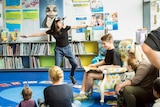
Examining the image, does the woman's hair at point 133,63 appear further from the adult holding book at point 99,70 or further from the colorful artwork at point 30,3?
the colorful artwork at point 30,3

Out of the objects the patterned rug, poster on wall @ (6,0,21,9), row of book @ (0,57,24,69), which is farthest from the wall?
the patterned rug

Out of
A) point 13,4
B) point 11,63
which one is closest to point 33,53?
point 11,63

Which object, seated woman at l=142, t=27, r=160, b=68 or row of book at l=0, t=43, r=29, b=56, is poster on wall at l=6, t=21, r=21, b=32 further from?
seated woman at l=142, t=27, r=160, b=68

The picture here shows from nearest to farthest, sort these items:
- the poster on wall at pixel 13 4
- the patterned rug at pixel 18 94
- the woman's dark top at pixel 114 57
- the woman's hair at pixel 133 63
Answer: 1. the woman's hair at pixel 133 63
2. the patterned rug at pixel 18 94
3. the woman's dark top at pixel 114 57
4. the poster on wall at pixel 13 4

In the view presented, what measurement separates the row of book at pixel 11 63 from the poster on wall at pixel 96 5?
2.15 m

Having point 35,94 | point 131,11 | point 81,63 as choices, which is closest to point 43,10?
point 81,63

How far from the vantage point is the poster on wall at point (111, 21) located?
6402 mm

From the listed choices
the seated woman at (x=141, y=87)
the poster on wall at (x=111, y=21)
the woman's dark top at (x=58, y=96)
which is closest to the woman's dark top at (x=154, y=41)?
the woman's dark top at (x=58, y=96)

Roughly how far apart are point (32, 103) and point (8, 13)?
4299 mm

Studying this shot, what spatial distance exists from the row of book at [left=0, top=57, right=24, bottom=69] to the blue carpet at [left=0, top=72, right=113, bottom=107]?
0.61 ft

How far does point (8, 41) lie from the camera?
6.43 metres

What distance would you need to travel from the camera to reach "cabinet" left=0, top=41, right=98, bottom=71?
20.9 ft

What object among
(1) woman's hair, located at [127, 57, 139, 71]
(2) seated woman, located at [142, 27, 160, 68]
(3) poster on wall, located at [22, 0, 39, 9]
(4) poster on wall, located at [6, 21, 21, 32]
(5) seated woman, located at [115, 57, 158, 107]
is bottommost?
(5) seated woman, located at [115, 57, 158, 107]

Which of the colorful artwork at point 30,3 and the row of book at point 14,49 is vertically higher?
the colorful artwork at point 30,3
